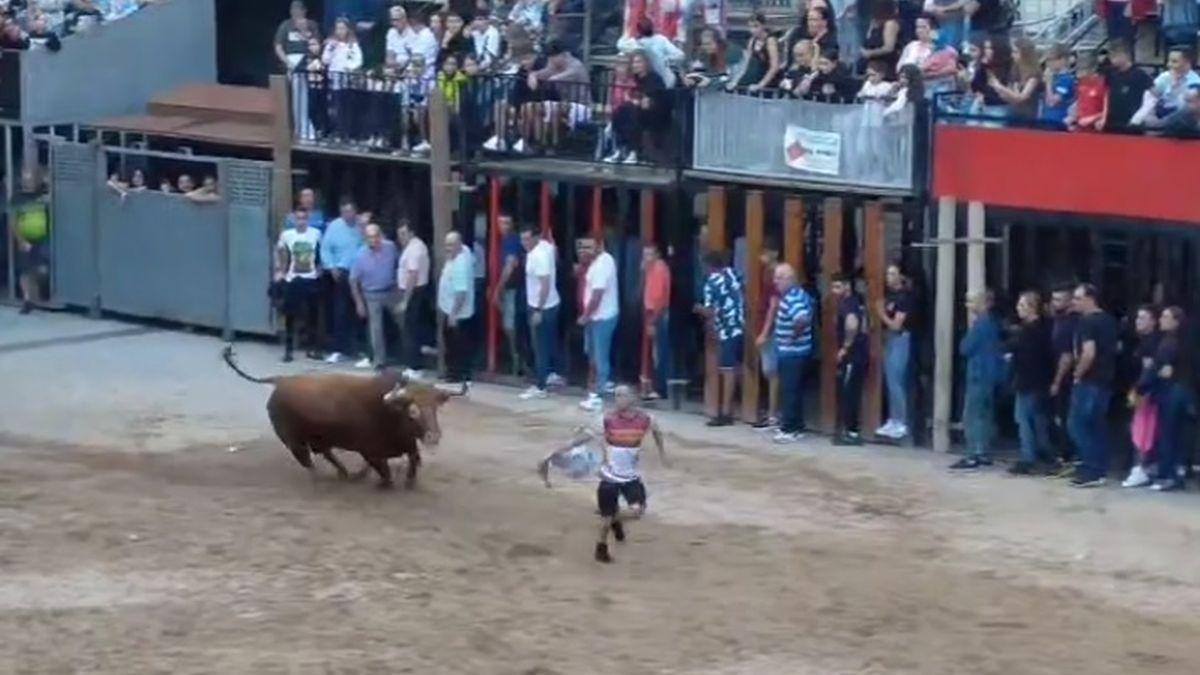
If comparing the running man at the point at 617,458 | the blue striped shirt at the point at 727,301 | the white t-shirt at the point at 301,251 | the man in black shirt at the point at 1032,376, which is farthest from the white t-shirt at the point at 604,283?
the running man at the point at 617,458

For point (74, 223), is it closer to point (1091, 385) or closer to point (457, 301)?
point (457, 301)

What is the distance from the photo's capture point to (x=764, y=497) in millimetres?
20531

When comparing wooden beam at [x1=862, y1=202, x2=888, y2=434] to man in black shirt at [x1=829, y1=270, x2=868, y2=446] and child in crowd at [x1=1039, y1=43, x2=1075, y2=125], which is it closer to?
man in black shirt at [x1=829, y1=270, x2=868, y2=446]

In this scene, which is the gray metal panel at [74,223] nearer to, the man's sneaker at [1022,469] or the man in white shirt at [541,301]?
the man in white shirt at [541,301]

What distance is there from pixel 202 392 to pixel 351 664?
33.6 ft

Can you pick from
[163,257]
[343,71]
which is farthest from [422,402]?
[163,257]

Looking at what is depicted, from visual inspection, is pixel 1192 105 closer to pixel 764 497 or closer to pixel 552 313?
pixel 764 497

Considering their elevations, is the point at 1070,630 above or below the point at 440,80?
below

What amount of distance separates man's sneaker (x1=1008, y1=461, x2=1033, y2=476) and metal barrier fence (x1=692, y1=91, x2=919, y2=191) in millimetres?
2736

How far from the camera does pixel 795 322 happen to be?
2277cm

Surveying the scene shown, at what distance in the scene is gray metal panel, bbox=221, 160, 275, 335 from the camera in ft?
91.9

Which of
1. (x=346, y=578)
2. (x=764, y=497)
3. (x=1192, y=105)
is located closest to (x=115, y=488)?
(x=346, y=578)

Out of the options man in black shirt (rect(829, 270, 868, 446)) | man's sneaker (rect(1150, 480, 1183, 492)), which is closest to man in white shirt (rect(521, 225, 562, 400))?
man in black shirt (rect(829, 270, 868, 446))

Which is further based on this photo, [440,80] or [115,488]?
[440,80]
